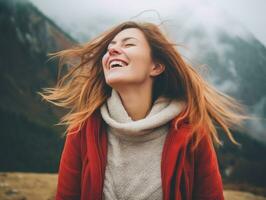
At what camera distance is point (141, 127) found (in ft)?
5.38

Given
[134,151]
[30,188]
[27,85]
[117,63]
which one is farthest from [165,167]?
[27,85]

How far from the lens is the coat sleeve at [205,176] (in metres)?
1.65

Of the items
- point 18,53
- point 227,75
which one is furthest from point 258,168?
point 18,53

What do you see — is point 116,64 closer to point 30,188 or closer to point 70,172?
point 70,172

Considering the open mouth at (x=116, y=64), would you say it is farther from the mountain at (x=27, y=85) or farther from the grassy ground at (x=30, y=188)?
the mountain at (x=27, y=85)

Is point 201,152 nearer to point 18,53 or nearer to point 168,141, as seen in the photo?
point 168,141

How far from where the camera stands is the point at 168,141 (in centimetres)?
165

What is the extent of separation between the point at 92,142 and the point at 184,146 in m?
0.46

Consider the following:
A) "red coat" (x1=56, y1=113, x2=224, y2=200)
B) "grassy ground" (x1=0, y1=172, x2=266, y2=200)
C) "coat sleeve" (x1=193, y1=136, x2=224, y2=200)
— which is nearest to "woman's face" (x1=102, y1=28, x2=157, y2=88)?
"red coat" (x1=56, y1=113, x2=224, y2=200)

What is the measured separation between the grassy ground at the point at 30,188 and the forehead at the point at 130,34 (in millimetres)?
2036

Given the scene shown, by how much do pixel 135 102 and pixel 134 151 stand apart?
283 millimetres

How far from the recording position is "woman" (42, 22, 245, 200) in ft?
5.25

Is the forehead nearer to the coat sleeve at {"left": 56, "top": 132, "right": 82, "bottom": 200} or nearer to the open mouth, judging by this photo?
the open mouth

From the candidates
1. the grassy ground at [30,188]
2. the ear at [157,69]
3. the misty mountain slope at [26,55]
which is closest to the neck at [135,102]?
the ear at [157,69]
